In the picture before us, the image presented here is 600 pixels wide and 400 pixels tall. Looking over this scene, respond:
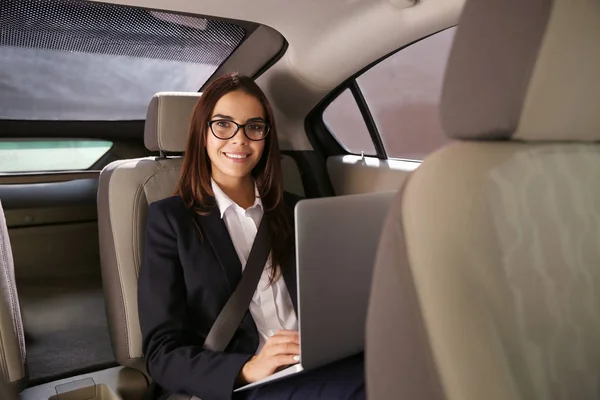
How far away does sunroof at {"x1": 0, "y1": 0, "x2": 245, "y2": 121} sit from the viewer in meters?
1.82

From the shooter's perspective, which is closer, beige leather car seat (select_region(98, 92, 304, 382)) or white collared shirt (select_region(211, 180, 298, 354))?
white collared shirt (select_region(211, 180, 298, 354))

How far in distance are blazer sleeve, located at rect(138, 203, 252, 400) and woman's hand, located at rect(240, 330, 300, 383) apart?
0.06 metres

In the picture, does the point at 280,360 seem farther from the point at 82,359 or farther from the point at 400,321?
the point at 82,359

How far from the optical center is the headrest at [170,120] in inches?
64.2

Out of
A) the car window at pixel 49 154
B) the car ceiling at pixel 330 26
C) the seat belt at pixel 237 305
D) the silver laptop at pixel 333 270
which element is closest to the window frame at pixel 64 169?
the car window at pixel 49 154

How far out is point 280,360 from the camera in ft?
3.52

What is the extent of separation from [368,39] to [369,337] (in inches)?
50.3

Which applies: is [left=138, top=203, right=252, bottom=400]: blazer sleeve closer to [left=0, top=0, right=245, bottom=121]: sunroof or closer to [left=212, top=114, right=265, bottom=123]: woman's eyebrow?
[left=212, top=114, right=265, bottom=123]: woman's eyebrow

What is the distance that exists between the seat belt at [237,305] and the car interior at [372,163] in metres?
0.25

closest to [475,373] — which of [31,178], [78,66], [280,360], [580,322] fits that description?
[580,322]

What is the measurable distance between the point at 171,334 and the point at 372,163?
1202 millimetres

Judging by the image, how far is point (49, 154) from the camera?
8.86ft

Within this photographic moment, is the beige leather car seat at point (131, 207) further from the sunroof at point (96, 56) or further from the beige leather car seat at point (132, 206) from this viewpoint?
the sunroof at point (96, 56)

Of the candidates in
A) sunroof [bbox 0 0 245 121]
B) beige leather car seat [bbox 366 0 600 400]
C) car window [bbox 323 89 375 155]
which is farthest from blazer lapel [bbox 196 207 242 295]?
car window [bbox 323 89 375 155]
